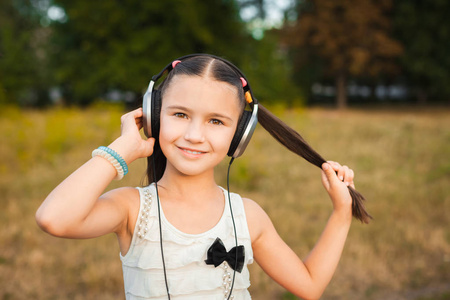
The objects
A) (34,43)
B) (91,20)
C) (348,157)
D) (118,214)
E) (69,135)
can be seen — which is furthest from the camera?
(34,43)

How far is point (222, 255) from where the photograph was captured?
1.37 meters

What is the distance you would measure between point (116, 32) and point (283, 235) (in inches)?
631

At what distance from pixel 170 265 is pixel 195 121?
0.49m

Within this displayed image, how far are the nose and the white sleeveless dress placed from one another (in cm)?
29

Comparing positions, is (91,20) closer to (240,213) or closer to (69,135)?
(69,135)

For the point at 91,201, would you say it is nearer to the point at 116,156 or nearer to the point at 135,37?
the point at 116,156

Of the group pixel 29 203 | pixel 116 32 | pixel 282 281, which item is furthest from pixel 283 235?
pixel 116 32

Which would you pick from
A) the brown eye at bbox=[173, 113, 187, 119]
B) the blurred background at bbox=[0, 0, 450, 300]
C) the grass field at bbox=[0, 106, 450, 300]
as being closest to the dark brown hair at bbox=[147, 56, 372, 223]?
the brown eye at bbox=[173, 113, 187, 119]

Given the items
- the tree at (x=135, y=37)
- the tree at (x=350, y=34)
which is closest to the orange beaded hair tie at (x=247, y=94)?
the tree at (x=135, y=37)

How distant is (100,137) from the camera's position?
792cm

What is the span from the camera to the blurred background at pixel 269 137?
11.7ft

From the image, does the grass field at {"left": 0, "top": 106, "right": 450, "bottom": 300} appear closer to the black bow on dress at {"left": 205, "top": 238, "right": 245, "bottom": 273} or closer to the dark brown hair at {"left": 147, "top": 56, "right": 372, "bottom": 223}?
the dark brown hair at {"left": 147, "top": 56, "right": 372, "bottom": 223}

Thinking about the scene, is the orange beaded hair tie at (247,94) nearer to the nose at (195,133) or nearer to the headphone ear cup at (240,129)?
the headphone ear cup at (240,129)

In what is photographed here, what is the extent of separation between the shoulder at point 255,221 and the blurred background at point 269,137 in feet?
2.05
